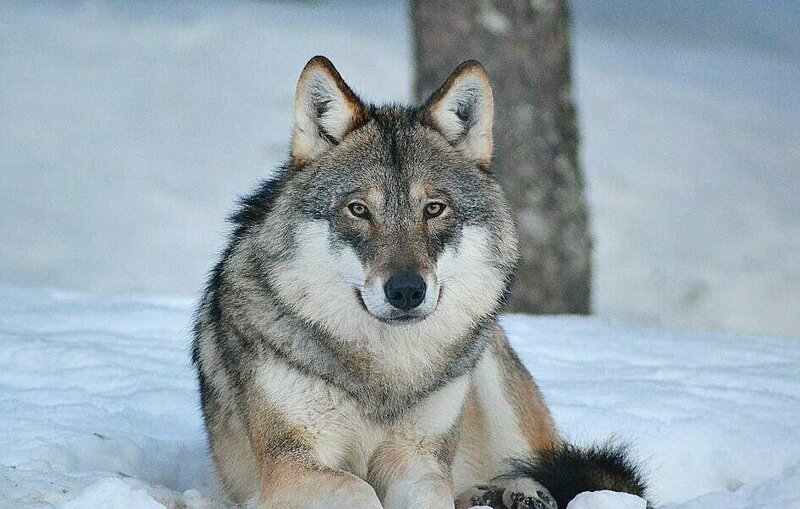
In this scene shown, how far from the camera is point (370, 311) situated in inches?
164

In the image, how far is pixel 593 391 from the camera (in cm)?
603

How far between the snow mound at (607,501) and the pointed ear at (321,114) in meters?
1.58

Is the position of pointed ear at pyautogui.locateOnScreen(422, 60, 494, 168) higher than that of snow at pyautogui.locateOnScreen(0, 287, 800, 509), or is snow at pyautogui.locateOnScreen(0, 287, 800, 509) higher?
pointed ear at pyautogui.locateOnScreen(422, 60, 494, 168)

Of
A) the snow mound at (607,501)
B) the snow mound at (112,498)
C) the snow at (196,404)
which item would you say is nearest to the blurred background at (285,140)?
the snow at (196,404)

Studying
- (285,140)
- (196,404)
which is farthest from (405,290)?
(285,140)

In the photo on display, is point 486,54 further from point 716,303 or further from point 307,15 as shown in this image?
point 307,15

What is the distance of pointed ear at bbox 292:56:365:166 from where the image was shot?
4434mm

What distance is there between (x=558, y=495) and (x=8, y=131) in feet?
34.9

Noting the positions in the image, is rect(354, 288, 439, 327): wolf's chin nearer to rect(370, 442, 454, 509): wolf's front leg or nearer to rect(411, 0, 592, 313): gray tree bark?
rect(370, 442, 454, 509): wolf's front leg

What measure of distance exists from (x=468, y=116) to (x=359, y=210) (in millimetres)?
690

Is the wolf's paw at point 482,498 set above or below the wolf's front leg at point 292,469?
below

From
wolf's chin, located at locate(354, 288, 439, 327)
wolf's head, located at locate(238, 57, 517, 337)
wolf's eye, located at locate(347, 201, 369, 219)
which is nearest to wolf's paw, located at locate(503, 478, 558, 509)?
wolf's head, located at locate(238, 57, 517, 337)

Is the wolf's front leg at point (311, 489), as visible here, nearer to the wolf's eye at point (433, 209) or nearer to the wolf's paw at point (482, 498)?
the wolf's paw at point (482, 498)

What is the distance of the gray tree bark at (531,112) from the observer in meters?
9.02
